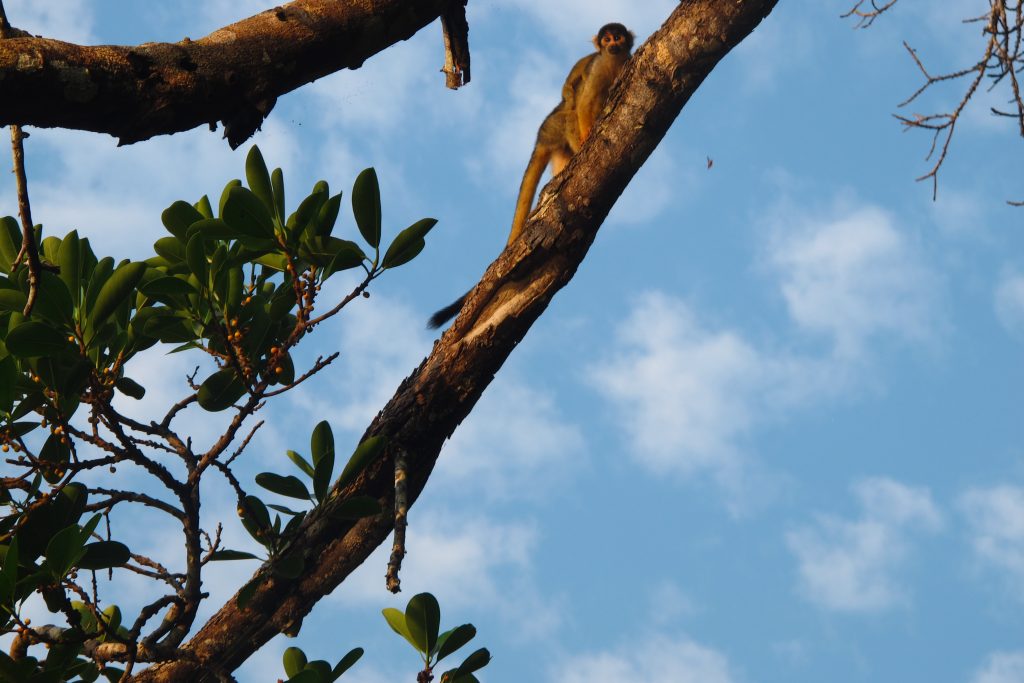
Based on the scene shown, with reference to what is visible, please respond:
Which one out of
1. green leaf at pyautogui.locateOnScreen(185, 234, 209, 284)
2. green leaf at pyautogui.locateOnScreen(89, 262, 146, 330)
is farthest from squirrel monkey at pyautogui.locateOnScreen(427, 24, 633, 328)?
green leaf at pyautogui.locateOnScreen(89, 262, 146, 330)

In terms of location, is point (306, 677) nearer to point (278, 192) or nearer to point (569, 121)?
point (278, 192)

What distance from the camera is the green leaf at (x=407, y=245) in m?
2.75

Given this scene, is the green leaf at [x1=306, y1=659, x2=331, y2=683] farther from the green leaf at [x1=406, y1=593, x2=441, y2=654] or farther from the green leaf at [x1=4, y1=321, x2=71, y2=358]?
the green leaf at [x1=4, y1=321, x2=71, y2=358]

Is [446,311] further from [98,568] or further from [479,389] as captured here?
[98,568]

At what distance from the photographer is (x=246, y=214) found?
2625 mm

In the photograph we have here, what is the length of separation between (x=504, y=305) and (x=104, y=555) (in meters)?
1.31

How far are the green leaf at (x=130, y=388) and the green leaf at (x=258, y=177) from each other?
2.71ft

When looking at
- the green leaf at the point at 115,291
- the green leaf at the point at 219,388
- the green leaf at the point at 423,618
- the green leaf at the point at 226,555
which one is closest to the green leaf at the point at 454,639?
the green leaf at the point at 423,618

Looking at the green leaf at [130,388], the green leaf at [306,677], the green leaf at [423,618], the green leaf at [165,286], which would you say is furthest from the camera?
the green leaf at [130,388]

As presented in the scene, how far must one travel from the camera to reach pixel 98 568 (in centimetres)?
272

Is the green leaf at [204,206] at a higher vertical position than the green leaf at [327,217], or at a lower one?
higher

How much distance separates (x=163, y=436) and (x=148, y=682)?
69 cm

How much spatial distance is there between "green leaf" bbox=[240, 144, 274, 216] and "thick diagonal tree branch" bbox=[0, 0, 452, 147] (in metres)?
0.50

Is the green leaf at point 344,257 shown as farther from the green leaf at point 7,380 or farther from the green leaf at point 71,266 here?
the green leaf at point 7,380
